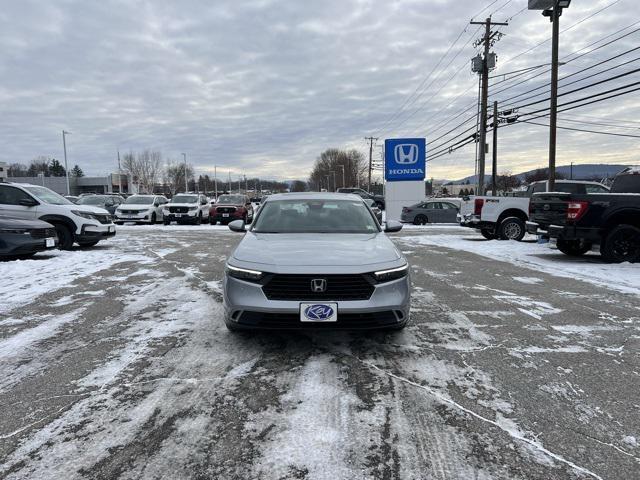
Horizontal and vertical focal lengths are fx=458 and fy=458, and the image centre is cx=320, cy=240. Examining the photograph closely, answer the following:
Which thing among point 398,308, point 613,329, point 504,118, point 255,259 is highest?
point 504,118

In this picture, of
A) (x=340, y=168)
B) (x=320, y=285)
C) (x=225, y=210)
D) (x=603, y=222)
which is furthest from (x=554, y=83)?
(x=340, y=168)

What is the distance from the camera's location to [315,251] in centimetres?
449

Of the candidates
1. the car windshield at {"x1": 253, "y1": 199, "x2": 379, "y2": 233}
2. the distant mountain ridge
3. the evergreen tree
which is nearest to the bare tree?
the distant mountain ridge

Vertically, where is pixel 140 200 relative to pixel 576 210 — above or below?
above

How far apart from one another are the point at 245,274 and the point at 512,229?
1312 cm

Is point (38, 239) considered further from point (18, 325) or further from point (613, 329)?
point (613, 329)

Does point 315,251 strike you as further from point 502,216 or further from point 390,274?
point 502,216

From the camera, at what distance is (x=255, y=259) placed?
14.3 ft

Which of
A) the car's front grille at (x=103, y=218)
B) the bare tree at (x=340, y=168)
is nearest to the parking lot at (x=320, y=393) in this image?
the car's front grille at (x=103, y=218)

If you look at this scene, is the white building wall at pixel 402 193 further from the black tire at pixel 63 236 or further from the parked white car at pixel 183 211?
the black tire at pixel 63 236

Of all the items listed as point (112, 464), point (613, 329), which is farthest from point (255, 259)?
point (613, 329)

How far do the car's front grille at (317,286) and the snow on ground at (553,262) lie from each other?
521 cm

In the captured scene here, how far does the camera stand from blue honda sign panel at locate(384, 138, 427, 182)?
2589cm

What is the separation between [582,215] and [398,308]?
7364 millimetres
